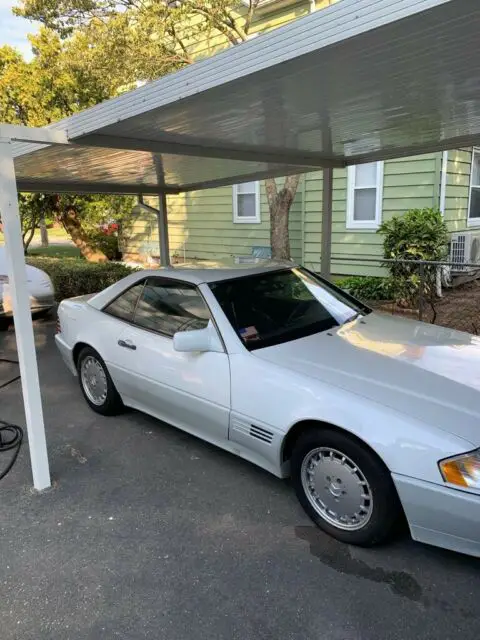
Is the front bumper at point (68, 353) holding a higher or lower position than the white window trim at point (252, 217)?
lower

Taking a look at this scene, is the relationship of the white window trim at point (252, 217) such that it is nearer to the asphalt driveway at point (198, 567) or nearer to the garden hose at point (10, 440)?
the garden hose at point (10, 440)

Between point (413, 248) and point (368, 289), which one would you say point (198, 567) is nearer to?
point (413, 248)

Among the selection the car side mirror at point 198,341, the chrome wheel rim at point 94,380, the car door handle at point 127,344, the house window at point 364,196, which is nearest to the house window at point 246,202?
the house window at point 364,196

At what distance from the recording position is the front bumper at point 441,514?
2205mm

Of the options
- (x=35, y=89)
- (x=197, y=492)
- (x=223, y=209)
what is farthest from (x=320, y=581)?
(x=223, y=209)

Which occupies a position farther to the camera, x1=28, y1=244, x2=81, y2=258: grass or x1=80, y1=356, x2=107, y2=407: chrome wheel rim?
x1=28, y1=244, x2=81, y2=258: grass

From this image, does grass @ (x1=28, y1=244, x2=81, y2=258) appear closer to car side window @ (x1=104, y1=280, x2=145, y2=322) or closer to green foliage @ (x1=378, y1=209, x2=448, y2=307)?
green foliage @ (x1=378, y1=209, x2=448, y2=307)

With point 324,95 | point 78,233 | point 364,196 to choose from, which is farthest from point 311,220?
point 324,95

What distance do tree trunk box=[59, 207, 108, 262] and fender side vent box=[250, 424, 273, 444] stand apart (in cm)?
1045

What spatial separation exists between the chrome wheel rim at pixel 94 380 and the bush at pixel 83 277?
4592 millimetres

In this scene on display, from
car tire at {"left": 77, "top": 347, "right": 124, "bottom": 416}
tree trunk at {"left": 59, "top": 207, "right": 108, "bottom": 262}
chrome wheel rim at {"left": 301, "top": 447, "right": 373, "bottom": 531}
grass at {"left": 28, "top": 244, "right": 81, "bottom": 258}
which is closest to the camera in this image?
chrome wheel rim at {"left": 301, "top": 447, "right": 373, "bottom": 531}

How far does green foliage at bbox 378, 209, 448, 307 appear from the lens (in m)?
7.63

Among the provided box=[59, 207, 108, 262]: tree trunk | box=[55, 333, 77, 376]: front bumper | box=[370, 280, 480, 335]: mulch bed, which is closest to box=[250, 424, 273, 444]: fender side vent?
box=[55, 333, 77, 376]: front bumper

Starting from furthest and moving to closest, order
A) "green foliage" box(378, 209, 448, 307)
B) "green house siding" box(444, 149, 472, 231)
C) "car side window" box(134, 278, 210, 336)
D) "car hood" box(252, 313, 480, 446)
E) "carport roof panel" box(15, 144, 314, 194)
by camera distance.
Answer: "green house siding" box(444, 149, 472, 231) → "green foliage" box(378, 209, 448, 307) → "carport roof panel" box(15, 144, 314, 194) → "car side window" box(134, 278, 210, 336) → "car hood" box(252, 313, 480, 446)
